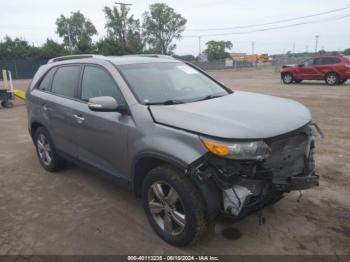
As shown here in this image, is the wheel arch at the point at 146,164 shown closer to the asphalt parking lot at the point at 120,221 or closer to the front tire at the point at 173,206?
the front tire at the point at 173,206

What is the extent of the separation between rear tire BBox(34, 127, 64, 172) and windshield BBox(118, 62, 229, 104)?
6.56 ft

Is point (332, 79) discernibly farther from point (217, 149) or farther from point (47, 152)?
point (217, 149)

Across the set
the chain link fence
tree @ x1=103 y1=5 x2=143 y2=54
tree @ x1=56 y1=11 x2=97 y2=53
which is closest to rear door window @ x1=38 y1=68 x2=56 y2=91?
the chain link fence

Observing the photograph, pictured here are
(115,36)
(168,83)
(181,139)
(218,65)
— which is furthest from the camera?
(115,36)

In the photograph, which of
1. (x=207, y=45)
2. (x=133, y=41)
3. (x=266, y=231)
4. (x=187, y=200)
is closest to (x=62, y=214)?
(x=187, y=200)

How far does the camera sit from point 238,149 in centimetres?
250

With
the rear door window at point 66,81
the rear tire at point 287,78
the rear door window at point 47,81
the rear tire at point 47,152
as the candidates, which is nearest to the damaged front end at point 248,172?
the rear door window at point 66,81

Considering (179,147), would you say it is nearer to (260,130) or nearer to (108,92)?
(260,130)

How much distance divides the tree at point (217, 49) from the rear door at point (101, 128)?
79.9 metres

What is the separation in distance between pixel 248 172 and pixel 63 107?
274 cm

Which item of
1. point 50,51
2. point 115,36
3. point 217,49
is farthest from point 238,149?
point 217,49

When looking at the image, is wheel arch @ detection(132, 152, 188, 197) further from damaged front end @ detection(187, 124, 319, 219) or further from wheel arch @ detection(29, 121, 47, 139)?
wheel arch @ detection(29, 121, 47, 139)

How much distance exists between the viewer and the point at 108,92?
3549 millimetres

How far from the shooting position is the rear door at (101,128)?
10.8ft
